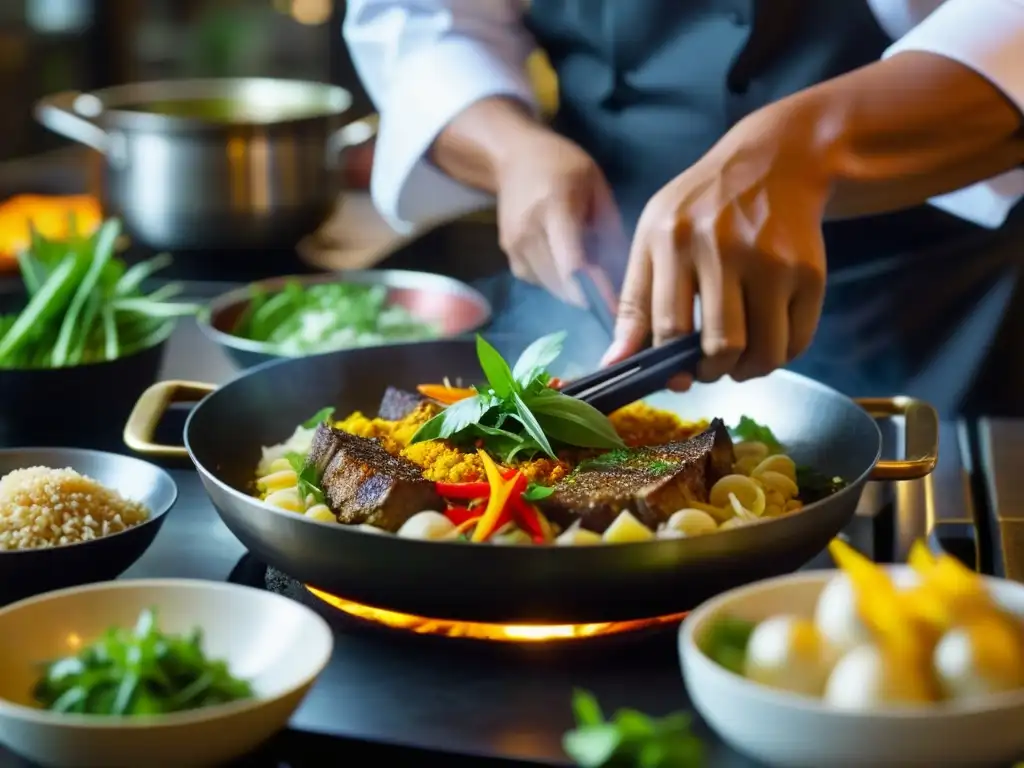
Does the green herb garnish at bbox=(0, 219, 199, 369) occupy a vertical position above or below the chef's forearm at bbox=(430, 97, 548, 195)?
below

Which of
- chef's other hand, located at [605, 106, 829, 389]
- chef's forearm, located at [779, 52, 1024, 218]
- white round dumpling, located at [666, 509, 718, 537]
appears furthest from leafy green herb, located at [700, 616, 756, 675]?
chef's forearm, located at [779, 52, 1024, 218]

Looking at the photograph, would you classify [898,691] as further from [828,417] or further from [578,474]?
[828,417]

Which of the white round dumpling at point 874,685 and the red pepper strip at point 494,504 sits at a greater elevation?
the white round dumpling at point 874,685

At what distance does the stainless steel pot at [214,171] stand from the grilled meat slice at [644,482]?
1.69m

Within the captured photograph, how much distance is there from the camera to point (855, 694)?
0.87 meters

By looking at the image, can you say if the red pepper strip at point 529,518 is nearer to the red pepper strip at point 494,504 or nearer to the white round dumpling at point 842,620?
the red pepper strip at point 494,504

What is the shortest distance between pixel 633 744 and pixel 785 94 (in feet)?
4.87

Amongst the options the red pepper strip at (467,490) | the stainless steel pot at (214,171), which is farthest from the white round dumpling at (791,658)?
the stainless steel pot at (214,171)

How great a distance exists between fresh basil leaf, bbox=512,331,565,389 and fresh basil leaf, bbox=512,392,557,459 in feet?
0.13

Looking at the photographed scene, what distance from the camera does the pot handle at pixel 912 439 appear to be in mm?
1347

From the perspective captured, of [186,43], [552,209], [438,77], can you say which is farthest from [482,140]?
[186,43]

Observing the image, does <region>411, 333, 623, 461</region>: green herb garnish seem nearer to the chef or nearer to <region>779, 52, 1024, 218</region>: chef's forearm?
the chef

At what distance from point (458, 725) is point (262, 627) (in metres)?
0.18

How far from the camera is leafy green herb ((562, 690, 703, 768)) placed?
2.90ft
